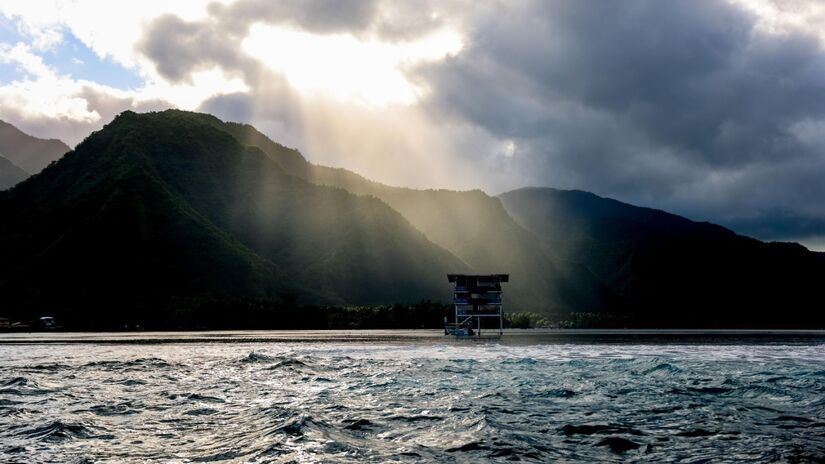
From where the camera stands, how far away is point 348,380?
112 feet

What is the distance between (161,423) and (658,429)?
50.5 ft

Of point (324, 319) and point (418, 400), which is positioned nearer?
point (418, 400)

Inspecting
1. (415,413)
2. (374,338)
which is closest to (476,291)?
(374,338)

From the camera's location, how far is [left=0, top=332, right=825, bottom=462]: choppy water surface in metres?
16.9

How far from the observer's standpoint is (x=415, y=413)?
23.3 metres

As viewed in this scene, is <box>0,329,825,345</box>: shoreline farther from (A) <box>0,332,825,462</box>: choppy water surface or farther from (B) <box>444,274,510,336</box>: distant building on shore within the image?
(A) <box>0,332,825,462</box>: choppy water surface

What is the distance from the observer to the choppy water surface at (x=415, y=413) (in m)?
16.9

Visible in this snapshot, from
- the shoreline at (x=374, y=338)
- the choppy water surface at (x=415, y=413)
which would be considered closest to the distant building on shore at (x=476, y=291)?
the shoreline at (x=374, y=338)

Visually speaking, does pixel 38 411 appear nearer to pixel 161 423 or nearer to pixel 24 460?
pixel 161 423

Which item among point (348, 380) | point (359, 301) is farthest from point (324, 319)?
point (348, 380)

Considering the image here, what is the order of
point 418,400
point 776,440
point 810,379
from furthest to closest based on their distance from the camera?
point 810,379, point 418,400, point 776,440

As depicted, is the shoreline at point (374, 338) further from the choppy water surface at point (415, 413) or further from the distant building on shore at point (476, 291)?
the choppy water surface at point (415, 413)

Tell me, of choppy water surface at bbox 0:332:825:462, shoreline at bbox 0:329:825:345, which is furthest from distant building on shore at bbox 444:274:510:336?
choppy water surface at bbox 0:332:825:462

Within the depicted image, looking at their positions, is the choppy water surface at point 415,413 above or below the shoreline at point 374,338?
above
